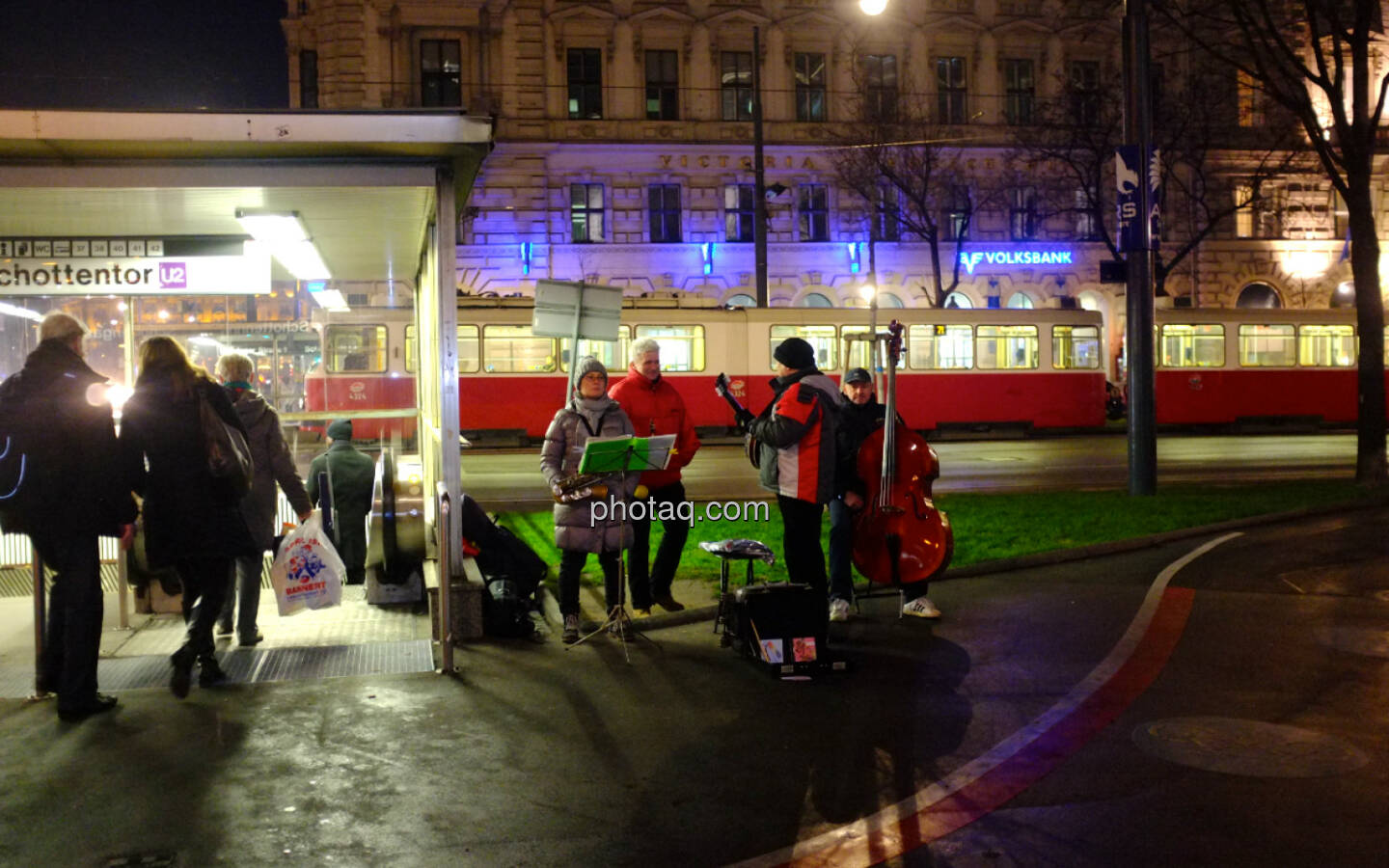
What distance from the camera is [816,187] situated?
43.5 m

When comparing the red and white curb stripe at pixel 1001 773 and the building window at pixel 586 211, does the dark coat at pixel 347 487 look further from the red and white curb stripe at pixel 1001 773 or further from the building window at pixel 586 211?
the building window at pixel 586 211

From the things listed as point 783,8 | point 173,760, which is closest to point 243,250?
point 173,760

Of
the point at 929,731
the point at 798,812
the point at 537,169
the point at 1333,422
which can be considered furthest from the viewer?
the point at 537,169

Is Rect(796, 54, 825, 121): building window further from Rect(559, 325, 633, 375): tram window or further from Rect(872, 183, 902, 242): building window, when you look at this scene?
Rect(559, 325, 633, 375): tram window

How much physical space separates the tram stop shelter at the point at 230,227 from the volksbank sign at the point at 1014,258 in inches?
1345

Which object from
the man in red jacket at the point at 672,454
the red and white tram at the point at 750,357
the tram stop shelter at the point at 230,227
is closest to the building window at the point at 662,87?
the red and white tram at the point at 750,357

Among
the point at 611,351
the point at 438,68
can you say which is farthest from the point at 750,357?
the point at 438,68

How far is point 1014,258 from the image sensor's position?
44.6 meters

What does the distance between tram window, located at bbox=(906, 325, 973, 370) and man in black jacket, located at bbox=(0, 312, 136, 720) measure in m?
26.1

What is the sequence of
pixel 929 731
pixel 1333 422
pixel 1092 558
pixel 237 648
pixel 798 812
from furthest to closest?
pixel 1333 422
pixel 1092 558
pixel 237 648
pixel 929 731
pixel 798 812

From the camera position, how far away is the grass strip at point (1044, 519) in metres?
11.3

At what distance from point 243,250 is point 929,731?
686 cm

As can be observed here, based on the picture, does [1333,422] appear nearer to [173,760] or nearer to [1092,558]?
[1092,558]

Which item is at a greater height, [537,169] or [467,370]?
[537,169]
